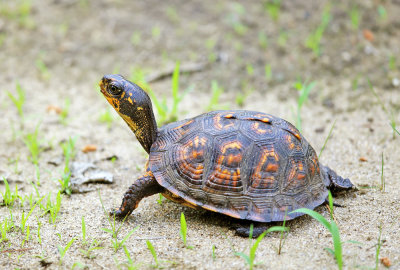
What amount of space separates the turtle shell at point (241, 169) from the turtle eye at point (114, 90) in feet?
1.86

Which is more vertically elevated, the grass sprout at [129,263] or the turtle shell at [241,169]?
the turtle shell at [241,169]

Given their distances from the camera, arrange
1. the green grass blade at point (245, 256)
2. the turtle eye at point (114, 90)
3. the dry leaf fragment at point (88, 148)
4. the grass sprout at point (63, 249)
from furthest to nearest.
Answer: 1. the dry leaf fragment at point (88, 148)
2. the turtle eye at point (114, 90)
3. the grass sprout at point (63, 249)
4. the green grass blade at point (245, 256)

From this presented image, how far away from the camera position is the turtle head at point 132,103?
3133 mm

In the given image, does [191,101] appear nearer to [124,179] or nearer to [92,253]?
[124,179]

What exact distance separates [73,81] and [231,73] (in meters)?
2.19

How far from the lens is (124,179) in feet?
12.3

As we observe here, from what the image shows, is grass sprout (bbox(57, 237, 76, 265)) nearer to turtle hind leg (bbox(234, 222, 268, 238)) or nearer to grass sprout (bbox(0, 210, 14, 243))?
grass sprout (bbox(0, 210, 14, 243))

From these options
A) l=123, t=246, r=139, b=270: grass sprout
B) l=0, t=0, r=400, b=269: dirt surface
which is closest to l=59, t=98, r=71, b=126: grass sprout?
l=0, t=0, r=400, b=269: dirt surface

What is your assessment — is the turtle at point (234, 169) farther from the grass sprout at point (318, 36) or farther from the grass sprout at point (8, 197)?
the grass sprout at point (318, 36)

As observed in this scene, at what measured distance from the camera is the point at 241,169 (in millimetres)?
2859

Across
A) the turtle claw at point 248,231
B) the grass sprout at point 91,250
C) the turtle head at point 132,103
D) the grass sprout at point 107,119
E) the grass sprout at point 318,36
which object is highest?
the grass sprout at point 318,36

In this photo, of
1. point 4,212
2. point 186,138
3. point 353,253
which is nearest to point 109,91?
point 186,138

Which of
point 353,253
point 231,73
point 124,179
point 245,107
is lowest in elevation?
point 353,253

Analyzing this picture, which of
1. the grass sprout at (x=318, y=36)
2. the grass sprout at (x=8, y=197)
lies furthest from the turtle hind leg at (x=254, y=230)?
the grass sprout at (x=318, y=36)
